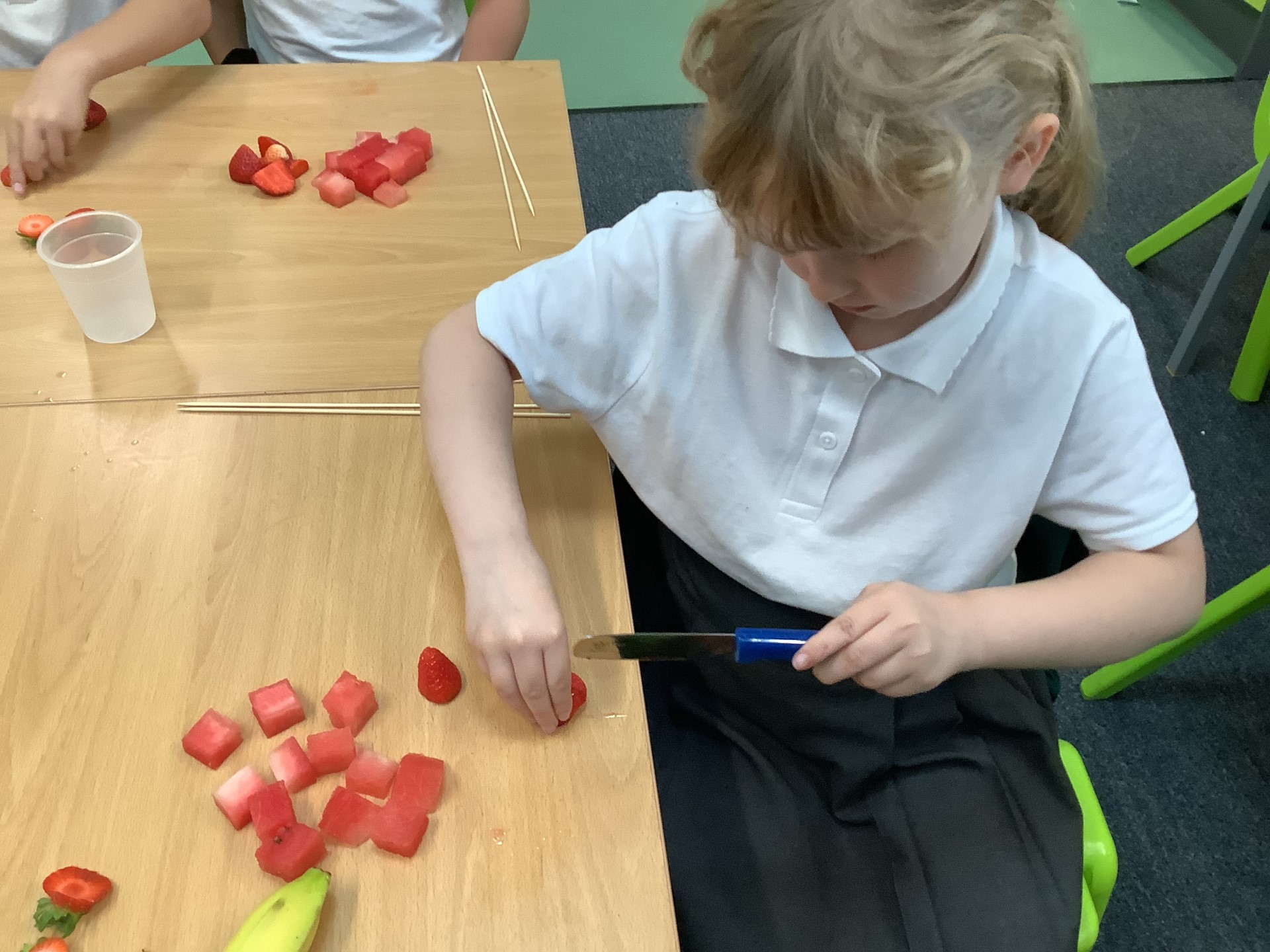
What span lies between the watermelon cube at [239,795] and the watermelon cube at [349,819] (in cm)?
5

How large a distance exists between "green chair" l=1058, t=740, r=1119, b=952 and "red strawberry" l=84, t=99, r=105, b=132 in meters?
1.28

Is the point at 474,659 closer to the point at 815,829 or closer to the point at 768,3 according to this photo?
the point at 815,829

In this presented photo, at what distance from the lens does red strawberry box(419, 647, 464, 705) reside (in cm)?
70

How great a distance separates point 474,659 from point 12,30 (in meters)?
1.30

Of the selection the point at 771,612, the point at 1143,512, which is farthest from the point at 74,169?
the point at 1143,512

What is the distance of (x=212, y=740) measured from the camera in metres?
0.66

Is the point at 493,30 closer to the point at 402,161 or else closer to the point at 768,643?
the point at 402,161

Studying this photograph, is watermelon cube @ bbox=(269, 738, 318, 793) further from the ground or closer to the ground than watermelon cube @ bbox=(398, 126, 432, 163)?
closer to the ground

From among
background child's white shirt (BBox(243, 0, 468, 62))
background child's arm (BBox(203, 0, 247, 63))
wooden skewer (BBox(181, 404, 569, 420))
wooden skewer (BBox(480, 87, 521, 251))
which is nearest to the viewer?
wooden skewer (BBox(181, 404, 569, 420))

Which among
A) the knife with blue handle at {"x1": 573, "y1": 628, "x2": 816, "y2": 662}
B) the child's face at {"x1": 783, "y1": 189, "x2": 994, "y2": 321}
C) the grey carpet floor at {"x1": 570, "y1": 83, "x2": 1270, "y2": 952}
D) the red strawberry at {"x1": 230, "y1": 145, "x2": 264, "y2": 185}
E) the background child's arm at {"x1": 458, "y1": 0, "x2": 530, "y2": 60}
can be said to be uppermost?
the child's face at {"x1": 783, "y1": 189, "x2": 994, "y2": 321}

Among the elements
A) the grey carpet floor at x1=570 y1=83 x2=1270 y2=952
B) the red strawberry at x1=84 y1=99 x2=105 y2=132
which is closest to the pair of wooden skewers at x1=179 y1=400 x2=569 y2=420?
the red strawberry at x1=84 y1=99 x2=105 y2=132

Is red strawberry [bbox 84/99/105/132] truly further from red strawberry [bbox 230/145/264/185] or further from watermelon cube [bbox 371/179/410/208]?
watermelon cube [bbox 371/179/410/208]

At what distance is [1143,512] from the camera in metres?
A: 0.77

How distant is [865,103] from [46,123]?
975 millimetres
